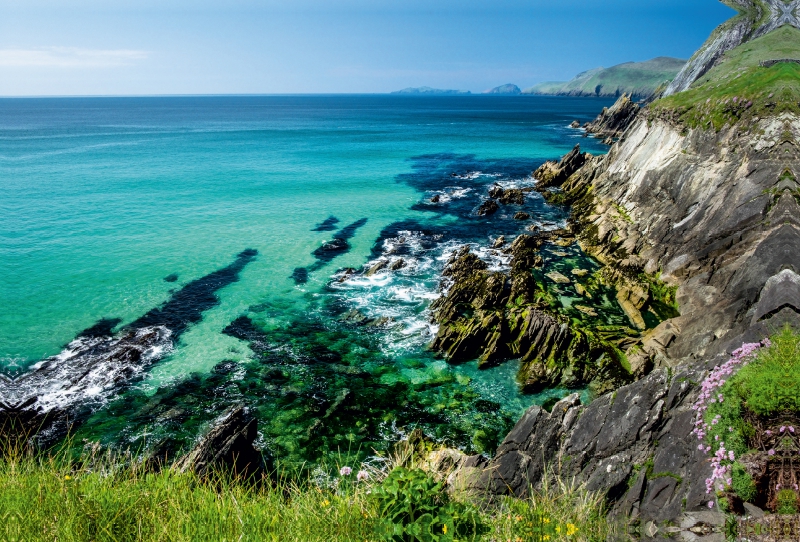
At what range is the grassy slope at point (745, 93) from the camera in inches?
1133

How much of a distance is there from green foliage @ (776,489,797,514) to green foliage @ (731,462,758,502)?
1.09ft

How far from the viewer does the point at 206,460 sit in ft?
50.2

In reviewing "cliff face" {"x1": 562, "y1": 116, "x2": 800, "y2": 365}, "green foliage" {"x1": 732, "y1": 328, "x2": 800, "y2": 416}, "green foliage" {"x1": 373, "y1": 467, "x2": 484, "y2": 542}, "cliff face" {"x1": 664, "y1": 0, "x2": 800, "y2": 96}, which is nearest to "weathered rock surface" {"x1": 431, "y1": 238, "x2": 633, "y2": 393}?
"cliff face" {"x1": 562, "y1": 116, "x2": 800, "y2": 365}

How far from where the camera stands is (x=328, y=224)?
44.0 metres

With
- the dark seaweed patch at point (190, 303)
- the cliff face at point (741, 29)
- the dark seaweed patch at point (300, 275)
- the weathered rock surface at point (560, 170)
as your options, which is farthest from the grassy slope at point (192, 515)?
the cliff face at point (741, 29)

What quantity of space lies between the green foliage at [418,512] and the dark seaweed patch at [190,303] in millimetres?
22010

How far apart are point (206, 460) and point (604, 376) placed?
54.7ft

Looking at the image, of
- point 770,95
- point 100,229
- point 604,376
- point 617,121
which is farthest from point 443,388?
point 617,121

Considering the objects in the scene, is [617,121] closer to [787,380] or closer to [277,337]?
[277,337]

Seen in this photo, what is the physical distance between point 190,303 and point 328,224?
1817 cm

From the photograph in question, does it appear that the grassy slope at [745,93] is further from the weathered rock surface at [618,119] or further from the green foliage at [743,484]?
the weathered rock surface at [618,119]

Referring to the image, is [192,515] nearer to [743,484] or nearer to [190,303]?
[743,484]

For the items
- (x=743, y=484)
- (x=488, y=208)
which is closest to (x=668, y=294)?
(x=743, y=484)

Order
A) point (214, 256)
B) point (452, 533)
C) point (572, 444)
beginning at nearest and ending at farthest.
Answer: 1. point (452, 533)
2. point (572, 444)
3. point (214, 256)
